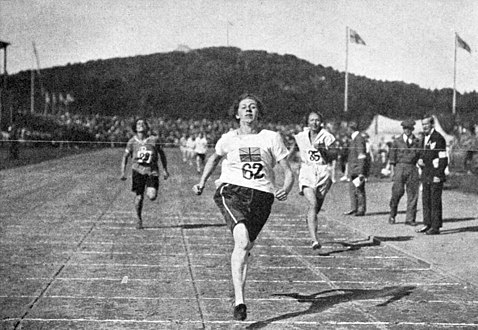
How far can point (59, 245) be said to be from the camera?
38.4 ft

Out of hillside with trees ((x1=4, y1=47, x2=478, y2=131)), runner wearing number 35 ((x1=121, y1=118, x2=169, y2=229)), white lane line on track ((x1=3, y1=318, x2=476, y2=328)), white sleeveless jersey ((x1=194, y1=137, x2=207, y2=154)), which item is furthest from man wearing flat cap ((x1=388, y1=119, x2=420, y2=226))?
white sleeveless jersey ((x1=194, y1=137, x2=207, y2=154))

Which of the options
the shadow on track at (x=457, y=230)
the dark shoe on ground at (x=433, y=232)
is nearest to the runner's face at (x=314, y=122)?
the dark shoe on ground at (x=433, y=232)

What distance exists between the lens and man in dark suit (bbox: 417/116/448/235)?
44.5 feet

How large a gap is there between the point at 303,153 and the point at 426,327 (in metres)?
5.47

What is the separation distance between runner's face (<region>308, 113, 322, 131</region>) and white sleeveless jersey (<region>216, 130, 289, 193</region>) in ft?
14.5

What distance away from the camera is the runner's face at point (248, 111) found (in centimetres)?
736

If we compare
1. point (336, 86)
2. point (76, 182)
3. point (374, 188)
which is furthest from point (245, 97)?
point (336, 86)

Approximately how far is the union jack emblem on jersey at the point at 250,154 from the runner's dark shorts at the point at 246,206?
0.87 ft

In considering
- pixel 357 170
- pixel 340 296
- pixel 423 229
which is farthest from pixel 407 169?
pixel 340 296

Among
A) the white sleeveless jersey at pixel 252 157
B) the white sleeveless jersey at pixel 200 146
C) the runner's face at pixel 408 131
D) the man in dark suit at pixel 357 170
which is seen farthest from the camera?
the white sleeveless jersey at pixel 200 146

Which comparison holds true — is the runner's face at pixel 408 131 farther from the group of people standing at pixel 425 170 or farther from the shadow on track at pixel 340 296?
the shadow on track at pixel 340 296

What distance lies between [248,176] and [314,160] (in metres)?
4.63

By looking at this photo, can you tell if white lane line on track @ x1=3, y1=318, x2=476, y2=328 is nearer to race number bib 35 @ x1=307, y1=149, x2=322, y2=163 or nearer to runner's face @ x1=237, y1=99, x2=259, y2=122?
runner's face @ x1=237, y1=99, x2=259, y2=122

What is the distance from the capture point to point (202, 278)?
9.05 meters
